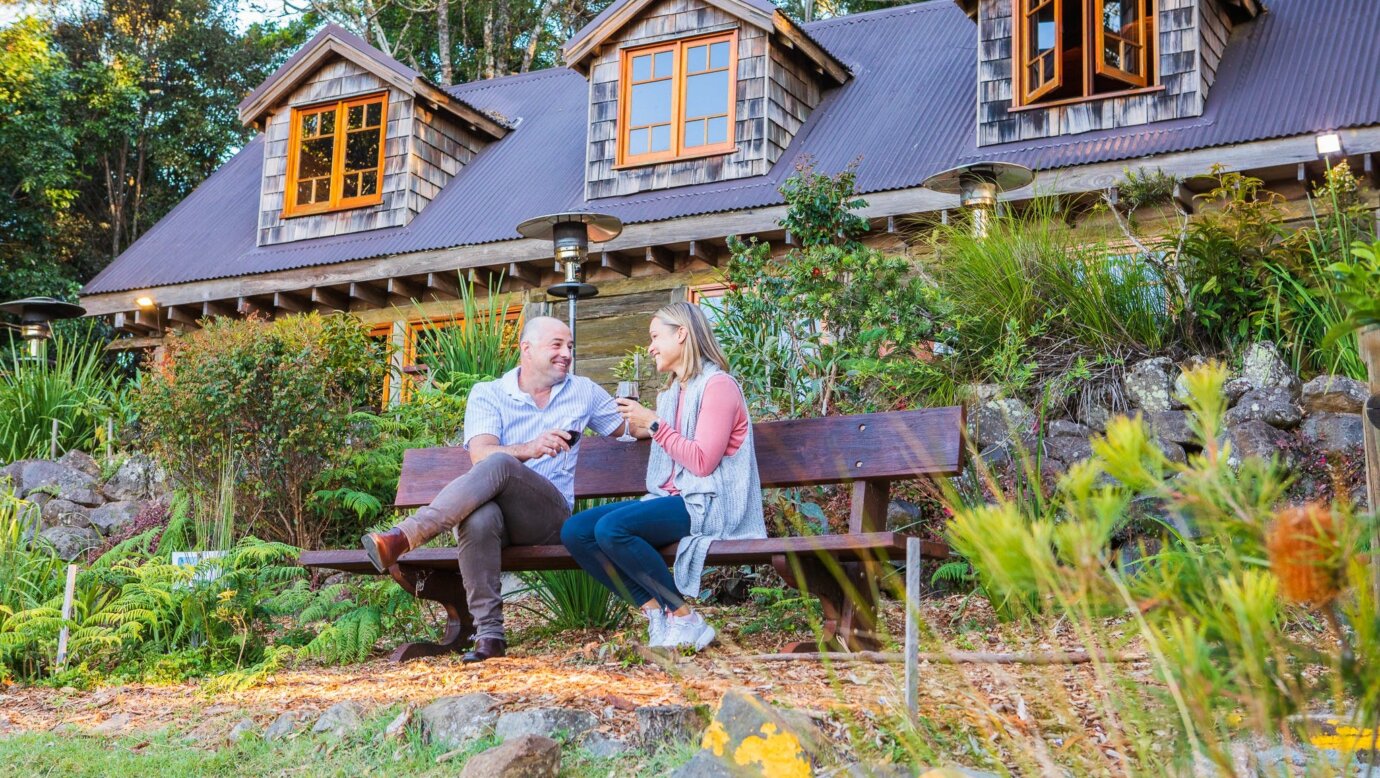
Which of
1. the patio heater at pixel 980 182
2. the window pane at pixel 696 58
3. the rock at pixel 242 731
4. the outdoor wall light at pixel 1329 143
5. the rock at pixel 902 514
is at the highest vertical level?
the window pane at pixel 696 58

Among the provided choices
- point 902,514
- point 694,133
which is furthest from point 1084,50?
point 902,514

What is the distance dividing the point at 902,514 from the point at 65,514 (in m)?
6.03

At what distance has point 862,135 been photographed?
11.1 meters

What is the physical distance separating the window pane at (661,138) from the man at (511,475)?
6400 millimetres

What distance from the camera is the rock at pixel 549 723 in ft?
12.1

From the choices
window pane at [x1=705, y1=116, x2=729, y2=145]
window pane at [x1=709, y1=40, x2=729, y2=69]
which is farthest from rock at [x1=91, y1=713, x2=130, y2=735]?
window pane at [x1=709, y1=40, x2=729, y2=69]

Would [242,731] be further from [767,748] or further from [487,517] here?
[767,748]

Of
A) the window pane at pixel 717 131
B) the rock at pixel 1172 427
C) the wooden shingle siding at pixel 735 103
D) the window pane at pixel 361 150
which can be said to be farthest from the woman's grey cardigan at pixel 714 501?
the window pane at pixel 361 150

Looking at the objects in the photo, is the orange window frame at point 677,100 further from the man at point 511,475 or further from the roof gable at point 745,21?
the man at point 511,475

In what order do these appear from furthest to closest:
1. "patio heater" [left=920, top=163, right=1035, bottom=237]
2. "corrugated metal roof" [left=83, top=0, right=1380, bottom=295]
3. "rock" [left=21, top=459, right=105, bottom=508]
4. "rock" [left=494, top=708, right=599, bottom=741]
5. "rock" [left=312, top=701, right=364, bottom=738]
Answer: "rock" [left=21, top=459, right=105, bottom=508]
"corrugated metal roof" [left=83, top=0, right=1380, bottom=295]
"patio heater" [left=920, top=163, right=1035, bottom=237]
"rock" [left=312, top=701, right=364, bottom=738]
"rock" [left=494, top=708, right=599, bottom=741]

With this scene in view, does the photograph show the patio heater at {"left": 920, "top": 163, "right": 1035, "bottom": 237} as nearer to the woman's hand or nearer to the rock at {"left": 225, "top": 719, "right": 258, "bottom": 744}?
the woman's hand

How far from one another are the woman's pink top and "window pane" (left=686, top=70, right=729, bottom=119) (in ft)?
22.9

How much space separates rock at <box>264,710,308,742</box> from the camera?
412cm

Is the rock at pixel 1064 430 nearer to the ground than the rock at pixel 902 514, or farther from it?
farther from it
